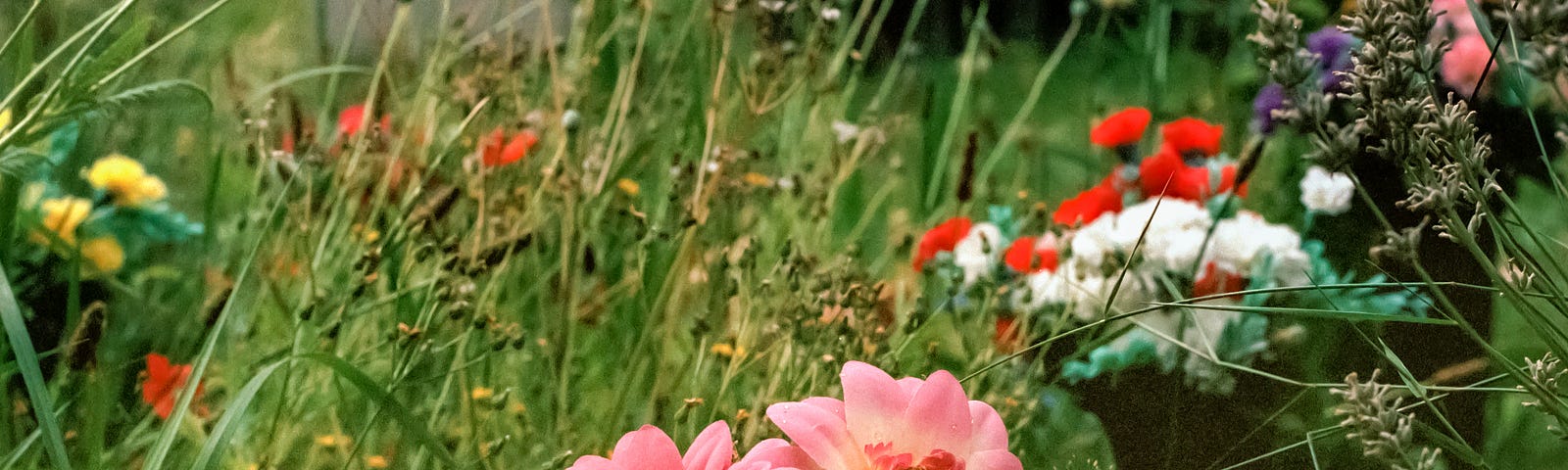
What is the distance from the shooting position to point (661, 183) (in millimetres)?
1891

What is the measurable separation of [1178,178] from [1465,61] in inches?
15.9

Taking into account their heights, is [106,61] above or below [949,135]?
above

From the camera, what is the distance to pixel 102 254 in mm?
1485

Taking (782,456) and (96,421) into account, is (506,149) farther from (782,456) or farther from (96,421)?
(782,456)

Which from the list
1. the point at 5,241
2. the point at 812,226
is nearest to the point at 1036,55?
the point at 812,226

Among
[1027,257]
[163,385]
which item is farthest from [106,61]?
[1027,257]

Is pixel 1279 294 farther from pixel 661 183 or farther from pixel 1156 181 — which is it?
pixel 661 183

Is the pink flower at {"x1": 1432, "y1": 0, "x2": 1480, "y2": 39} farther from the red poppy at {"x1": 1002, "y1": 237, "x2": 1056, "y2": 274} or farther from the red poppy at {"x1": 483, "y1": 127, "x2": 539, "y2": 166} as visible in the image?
the red poppy at {"x1": 483, "y1": 127, "x2": 539, "y2": 166}

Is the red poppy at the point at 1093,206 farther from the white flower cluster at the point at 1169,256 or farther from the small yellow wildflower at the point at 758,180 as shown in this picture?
the small yellow wildflower at the point at 758,180

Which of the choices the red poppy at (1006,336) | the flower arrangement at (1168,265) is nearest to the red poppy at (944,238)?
the flower arrangement at (1168,265)

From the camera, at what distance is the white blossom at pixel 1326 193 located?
1496 millimetres

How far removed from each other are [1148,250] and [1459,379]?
1.19ft

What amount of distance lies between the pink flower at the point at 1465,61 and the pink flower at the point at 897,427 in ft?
3.94

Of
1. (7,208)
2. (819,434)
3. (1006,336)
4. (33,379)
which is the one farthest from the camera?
(1006,336)
